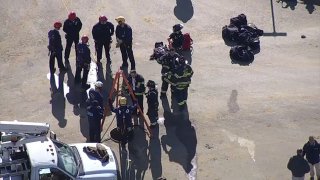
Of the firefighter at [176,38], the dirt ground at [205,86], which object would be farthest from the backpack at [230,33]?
the firefighter at [176,38]

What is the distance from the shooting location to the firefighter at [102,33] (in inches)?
749

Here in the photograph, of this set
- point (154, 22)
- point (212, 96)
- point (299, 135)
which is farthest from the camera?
point (154, 22)

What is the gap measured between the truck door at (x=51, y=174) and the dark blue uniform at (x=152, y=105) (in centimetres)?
415

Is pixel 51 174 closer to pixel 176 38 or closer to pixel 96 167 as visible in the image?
pixel 96 167

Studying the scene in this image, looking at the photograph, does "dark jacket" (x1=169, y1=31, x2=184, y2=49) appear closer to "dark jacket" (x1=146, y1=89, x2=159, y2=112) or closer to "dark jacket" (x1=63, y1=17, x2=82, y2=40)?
"dark jacket" (x1=63, y1=17, x2=82, y2=40)

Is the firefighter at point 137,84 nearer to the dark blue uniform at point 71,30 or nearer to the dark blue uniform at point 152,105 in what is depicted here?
the dark blue uniform at point 152,105

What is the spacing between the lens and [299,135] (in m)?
17.5

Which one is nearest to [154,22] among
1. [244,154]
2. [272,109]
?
[272,109]

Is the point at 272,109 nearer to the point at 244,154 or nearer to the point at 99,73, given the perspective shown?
the point at 244,154

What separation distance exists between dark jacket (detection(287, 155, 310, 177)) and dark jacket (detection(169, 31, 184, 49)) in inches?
275

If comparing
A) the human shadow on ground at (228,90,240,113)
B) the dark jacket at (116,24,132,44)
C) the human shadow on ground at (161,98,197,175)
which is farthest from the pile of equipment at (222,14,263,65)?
the dark jacket at (116,24,132,44)

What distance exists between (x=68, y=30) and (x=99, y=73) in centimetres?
162

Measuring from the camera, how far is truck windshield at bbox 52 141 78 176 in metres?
13.5

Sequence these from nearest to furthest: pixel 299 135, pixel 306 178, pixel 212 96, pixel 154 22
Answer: pixel 306 178 → pixel 299 135 → pixel 212 96 → pixel 154 22
